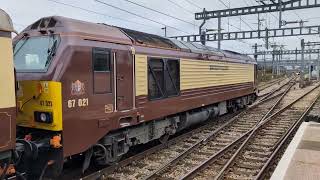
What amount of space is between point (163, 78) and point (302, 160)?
4.24m

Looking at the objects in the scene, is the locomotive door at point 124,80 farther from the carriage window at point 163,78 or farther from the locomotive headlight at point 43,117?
the locomotive headlight at point 43,117

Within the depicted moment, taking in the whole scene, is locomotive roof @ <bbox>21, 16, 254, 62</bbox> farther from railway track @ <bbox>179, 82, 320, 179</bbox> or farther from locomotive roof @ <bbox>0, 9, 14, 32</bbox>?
railway track @ <bbox>179, 82, 320, 179</bbox>

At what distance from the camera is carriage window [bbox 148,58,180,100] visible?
1004cm

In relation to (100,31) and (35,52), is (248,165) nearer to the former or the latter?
(100,31)

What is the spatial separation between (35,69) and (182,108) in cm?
568

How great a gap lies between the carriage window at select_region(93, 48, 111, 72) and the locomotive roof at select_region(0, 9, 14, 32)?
2.36 metres

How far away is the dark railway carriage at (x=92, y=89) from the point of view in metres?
6.84

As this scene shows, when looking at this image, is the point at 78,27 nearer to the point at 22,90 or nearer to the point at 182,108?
the point at 22,90

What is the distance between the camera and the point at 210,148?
37.5ft

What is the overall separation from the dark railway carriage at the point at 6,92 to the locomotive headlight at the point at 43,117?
4.21 feet

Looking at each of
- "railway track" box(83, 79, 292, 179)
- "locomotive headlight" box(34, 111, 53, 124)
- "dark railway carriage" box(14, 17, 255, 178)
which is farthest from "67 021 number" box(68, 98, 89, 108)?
"railway track" box(83, 79, 292, 179)

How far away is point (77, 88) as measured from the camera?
714cm

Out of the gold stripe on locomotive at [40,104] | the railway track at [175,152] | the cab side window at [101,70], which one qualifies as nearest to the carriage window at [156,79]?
the railway track at [175,152]

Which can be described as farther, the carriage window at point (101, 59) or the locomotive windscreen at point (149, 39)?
the locomotive windscreen at point (149, 39)
